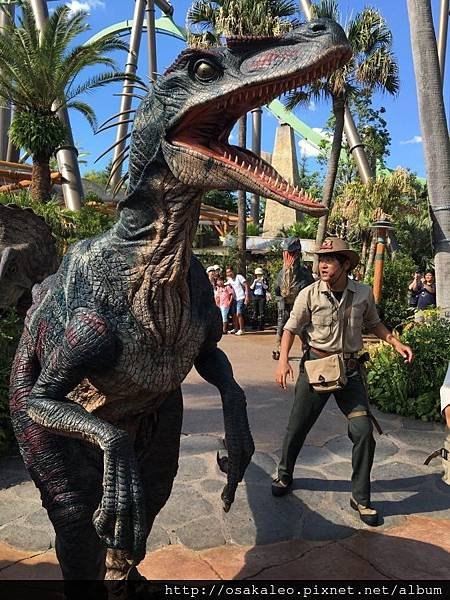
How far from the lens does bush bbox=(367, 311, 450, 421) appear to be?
531cm

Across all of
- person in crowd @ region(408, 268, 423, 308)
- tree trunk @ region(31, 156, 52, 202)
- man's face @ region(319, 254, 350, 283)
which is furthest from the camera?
A: tree trunk @ region(31, 156, 52, 202)

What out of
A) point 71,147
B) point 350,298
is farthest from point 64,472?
point 71,147

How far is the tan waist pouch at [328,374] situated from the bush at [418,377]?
2258 mm

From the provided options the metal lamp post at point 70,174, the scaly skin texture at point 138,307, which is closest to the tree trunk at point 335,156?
the metal lamp post at point 70,174

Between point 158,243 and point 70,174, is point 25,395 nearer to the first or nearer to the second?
point 158,243

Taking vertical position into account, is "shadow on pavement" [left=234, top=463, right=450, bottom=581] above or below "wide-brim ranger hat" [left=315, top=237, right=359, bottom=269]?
below

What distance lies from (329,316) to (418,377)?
2597mm

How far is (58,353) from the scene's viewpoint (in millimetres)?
1609

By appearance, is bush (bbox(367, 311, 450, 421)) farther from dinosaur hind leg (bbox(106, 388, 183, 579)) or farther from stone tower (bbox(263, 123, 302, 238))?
stone tower (bbox(263, 123, 302, 238))

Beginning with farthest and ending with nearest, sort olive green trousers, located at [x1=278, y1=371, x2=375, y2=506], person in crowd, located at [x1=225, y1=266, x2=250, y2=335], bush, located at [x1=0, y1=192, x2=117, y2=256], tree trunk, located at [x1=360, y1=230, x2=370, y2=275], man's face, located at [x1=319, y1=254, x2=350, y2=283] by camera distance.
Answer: tree trunk, located at [x1=360, y1=230, x2=370, y2=275]
bush, located at [x1=0, y1=192, x2=117, y2=256]
person in crowd, located at [x1=225, y1=266, x2=250, y2=335]
man's face, located at [x1=319, y1=254, x2=350, y2=283]
olive green trousers, located at [x1=278, y1=371, x2=375, y2=506]

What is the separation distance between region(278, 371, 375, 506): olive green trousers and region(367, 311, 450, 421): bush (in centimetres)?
212

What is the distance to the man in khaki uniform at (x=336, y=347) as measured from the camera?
3.31m

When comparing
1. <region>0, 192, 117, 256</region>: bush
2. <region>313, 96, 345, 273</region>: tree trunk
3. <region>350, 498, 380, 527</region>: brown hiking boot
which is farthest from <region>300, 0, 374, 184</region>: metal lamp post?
<region>350, 498, 380, 527</region>: brown hiking boot

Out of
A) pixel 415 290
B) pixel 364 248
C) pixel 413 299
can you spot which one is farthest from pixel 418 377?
pixel 364 248
